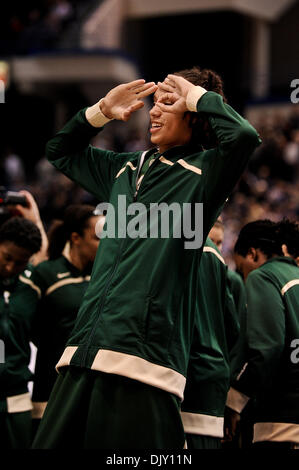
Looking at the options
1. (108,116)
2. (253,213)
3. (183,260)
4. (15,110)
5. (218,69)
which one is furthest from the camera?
(218,69)

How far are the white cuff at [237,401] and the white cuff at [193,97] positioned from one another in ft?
5.90

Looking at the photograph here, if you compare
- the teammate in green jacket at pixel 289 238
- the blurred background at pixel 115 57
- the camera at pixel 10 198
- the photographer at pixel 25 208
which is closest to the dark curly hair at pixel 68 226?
the photographer at pixel 25 208

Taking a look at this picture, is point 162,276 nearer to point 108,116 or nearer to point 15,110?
point 108,116

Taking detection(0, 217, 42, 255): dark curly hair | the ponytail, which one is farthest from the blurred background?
detection(0, 217, 42, 255): dark curly hair

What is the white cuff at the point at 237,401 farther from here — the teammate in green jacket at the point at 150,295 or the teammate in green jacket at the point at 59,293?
the teammate in green jacket at the point at 150,295

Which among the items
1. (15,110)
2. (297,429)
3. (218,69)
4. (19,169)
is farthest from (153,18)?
(297,429)

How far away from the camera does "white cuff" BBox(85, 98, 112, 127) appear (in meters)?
A: 3.04

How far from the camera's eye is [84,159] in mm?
3170

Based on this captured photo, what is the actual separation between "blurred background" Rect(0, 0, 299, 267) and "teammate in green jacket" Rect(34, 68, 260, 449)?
13463 millimetres

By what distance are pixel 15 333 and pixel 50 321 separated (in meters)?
0.25

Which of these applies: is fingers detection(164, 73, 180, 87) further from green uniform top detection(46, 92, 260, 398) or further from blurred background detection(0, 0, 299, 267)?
blurred background detection(0, 0, 299, 267)

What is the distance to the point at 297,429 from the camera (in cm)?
345

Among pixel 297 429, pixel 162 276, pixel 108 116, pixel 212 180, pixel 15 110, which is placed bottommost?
pixel 297 429

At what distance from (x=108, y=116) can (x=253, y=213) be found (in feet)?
28.6
